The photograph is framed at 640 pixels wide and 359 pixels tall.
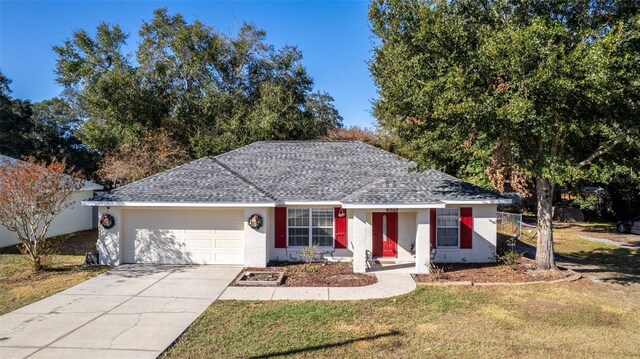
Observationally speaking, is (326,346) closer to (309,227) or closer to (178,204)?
(309,227)

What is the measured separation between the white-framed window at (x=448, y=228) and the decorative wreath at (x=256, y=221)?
23.2 ft

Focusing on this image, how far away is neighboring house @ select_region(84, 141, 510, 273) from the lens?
14.7 m

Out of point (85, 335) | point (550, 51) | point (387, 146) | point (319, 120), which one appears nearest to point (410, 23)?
point (550, 51)

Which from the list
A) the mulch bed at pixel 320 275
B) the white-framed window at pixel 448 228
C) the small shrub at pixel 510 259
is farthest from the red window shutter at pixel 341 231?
the small shrub at pixel 510 259

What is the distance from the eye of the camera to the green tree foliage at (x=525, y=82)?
1020 centimetres

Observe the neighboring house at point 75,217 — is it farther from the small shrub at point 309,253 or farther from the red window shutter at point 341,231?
the red window shutter at point 341,231

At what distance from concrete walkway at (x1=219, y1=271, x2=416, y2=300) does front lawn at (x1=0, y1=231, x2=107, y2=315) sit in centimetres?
535

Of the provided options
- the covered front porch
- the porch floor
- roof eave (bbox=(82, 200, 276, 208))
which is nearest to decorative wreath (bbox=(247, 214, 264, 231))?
roof eave (bbox=(82, 200, 276, 208))

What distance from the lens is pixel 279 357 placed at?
7.39 m

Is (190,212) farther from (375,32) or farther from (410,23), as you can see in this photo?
(375,32)

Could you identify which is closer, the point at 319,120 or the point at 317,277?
the point at 317,277

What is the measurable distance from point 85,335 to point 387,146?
26.0m

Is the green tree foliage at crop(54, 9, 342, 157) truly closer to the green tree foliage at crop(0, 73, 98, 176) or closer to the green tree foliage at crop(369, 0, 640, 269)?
the green tree foliage at crop(0, 73, 98, 176)

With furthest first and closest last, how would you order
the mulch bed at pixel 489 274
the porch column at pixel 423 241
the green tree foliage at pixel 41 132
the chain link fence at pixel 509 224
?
the green tree foliage at pixel 41 132 → the chain link fence at pixel 509 224 → the porch column at pixel 423 241 → the mulch bed at pixel 489 274
